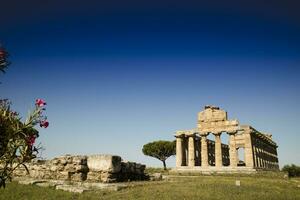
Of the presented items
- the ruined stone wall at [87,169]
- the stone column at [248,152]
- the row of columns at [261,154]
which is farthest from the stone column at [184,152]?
the ruined stone wall at [87,169]

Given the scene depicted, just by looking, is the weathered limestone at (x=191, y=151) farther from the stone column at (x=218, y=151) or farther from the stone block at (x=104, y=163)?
the stone block at (x=104, y=163)

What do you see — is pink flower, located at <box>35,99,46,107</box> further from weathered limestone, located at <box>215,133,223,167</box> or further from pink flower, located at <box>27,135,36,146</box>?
weathered limestone, located at <box>215,133,223,167</box>

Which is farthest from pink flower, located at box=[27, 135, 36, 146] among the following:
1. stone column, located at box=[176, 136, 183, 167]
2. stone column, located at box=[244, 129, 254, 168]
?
stone column, located at box=[176, 136, 183, 167]

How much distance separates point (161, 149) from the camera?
61344 mm

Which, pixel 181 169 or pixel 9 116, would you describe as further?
pixel 181 169

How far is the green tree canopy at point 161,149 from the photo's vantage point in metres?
61.0

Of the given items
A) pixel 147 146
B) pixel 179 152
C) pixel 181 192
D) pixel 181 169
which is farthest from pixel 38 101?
pixel 147 146

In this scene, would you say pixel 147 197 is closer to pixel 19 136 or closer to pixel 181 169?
pixel 19 136

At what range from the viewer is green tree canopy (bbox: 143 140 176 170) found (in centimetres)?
6100

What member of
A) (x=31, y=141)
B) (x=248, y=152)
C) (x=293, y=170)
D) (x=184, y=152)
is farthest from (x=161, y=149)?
(x=31, y=141)

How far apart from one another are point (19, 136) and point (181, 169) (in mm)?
38809

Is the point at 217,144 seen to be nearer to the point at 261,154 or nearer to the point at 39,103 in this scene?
the point at 261,154

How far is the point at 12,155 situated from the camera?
514cm

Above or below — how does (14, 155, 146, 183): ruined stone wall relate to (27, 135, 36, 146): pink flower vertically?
below
